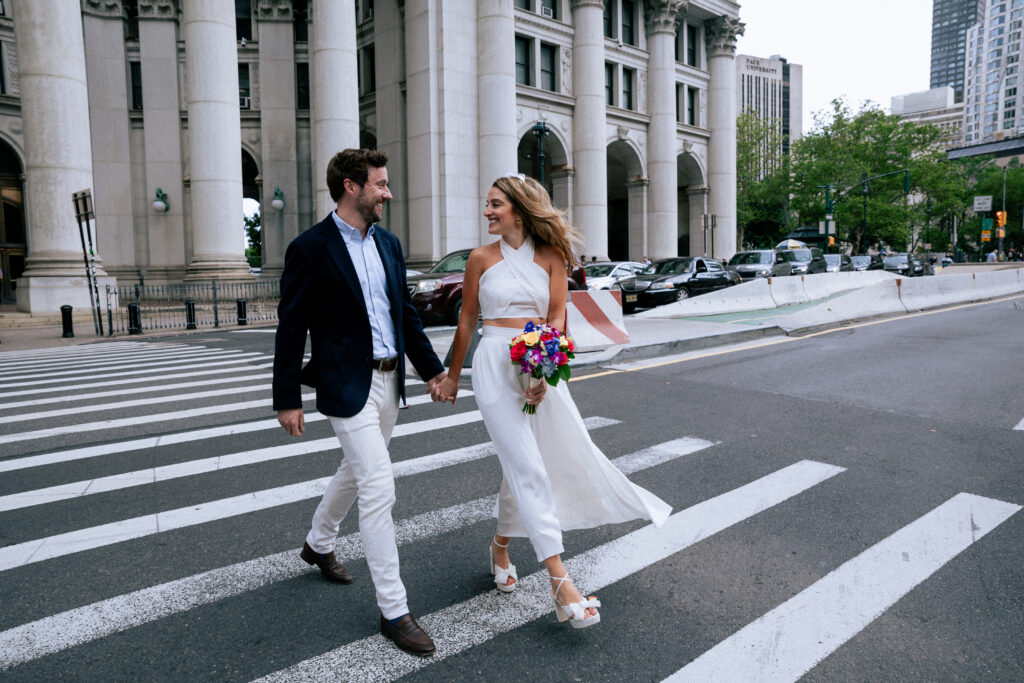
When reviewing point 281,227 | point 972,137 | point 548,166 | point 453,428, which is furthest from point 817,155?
point 972,137

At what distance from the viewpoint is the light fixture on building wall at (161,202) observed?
31.2 metres

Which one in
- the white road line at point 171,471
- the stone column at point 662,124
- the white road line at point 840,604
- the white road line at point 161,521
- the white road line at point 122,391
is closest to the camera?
the white road line at point 840,604

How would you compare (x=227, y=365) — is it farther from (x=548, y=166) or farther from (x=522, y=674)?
(x=548, y=166)

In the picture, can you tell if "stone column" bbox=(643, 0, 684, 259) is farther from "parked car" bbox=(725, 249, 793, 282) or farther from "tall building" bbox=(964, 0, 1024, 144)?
"tall building" bbox=(964, 0, 1024, 144)

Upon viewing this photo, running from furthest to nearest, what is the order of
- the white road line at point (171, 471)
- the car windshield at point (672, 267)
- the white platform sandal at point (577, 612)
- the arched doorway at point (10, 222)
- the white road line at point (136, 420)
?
the arched doorway at point (10, 222) < the car windshield at point (672, 267) < the white road line at point (136, 420) < the white road line at point (171, 471) < the white platform sandal at point (577, 612)

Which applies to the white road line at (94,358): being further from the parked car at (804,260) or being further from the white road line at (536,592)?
the parked car at (804,260)

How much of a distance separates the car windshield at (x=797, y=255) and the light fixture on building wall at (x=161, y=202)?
2734cm

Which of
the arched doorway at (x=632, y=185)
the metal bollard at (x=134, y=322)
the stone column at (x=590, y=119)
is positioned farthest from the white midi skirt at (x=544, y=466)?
the arched doorway at (x=632, y=185)

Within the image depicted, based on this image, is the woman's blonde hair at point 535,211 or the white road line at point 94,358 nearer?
the woman's blonde hair at point 535,211

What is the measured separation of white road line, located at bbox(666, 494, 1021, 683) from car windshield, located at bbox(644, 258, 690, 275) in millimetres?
19245

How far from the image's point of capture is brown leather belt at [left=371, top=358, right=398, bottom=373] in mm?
3371

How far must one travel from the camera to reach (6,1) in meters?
31.1

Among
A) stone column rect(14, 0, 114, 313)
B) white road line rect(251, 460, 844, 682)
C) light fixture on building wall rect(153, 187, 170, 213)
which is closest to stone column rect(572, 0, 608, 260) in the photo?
light fixture on building wall rect(153, 187, 170, 213)

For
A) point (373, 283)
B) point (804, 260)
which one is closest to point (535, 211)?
point (373, 283)
